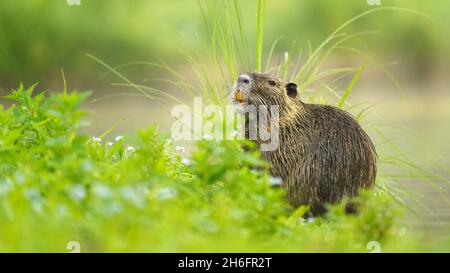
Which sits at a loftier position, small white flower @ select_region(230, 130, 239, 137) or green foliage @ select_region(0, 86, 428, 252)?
small white flower @ select_region(230, 130, 239, 137)

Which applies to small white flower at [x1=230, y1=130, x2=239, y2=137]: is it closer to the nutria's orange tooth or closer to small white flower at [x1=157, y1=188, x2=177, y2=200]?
the nutria's orange tooth

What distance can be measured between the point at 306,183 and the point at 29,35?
777 cm

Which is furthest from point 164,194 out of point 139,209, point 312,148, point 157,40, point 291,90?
point 157,40

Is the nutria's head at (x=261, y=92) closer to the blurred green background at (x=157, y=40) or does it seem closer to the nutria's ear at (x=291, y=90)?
the nutria's ear at (x=291, y=90)

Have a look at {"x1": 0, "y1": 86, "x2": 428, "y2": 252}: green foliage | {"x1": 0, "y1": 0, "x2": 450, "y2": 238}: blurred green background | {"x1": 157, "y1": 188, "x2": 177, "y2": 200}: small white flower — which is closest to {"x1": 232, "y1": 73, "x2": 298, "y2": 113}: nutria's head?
{"x1": 0, "y1": 86, "x2": 428, "y2": 252}: green foliage

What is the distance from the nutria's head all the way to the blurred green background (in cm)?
Result: 576

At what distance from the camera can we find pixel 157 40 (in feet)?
41.4

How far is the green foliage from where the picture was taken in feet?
11.0

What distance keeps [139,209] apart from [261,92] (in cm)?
195

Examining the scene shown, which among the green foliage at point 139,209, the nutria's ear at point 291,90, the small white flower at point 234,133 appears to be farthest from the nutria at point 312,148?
the green foliage at point 139,209
